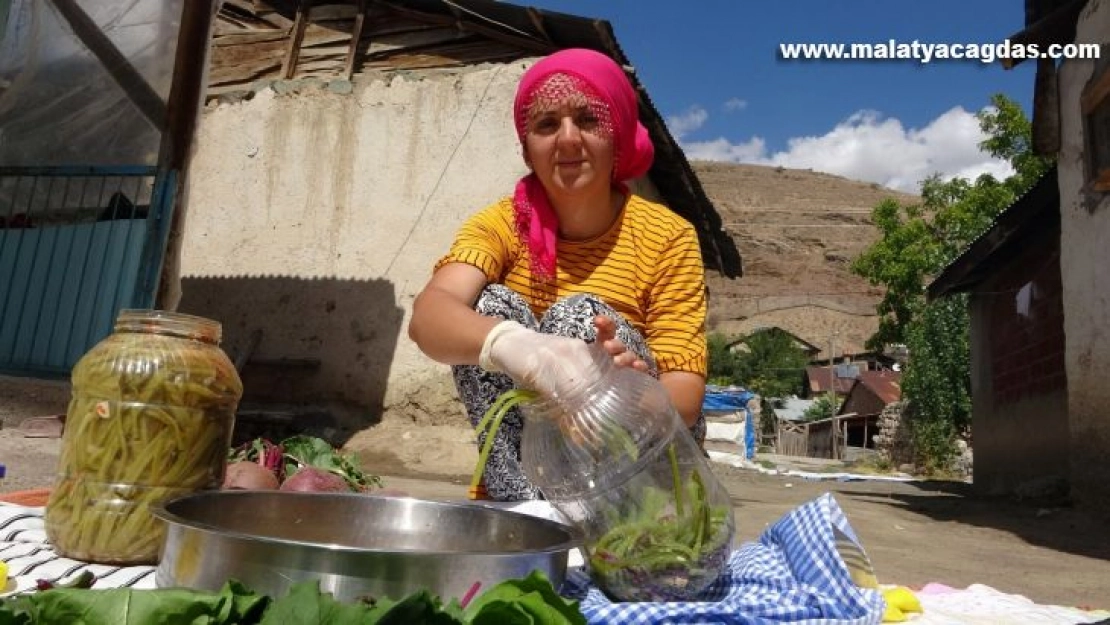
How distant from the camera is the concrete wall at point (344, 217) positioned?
590 cm

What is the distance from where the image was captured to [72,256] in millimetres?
4562

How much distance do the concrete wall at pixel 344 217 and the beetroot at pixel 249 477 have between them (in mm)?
3366

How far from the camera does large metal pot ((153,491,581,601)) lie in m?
0.92

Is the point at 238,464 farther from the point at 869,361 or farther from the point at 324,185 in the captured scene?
the point at 869,361

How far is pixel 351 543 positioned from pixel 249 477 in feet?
3.10

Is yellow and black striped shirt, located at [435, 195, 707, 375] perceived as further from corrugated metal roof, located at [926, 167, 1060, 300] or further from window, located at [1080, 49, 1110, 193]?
corrugated metal roof, located at [926, 167, 1060, 300]

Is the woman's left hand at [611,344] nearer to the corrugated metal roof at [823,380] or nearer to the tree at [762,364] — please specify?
the tree at [762,364]

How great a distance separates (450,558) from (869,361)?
4578 cm

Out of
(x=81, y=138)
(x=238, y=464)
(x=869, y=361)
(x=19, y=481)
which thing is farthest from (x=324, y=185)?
(x=869, y=361)

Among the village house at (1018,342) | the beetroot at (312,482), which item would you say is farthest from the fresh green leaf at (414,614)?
the village house at (1018,342)

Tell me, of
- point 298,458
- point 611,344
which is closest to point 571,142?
point 611,344

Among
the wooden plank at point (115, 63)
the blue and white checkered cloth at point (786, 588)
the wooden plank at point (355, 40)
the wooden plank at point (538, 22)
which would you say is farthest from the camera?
the wooden plank at point (355, 40)

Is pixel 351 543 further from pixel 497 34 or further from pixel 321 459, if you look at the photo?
pixel 497 34

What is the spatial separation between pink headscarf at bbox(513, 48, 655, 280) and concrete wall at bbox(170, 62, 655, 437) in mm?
3656
